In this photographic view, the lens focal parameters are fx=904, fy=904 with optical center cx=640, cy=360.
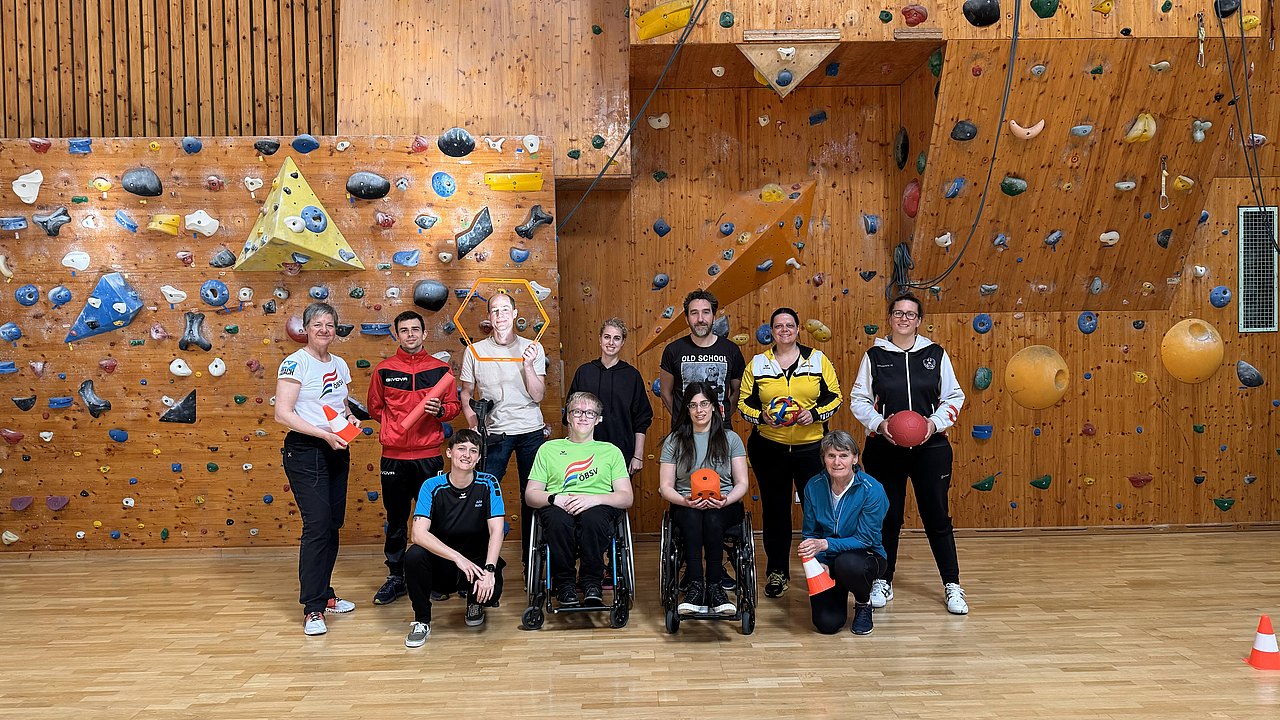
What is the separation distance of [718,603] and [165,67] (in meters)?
4.74

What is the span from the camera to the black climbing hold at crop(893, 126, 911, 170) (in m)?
5.45

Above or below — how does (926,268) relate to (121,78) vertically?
below

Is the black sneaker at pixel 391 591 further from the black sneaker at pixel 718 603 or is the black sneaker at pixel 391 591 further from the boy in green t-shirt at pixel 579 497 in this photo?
the black sneaker at pixel 718 603

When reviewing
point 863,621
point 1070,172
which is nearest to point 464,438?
point 863,621

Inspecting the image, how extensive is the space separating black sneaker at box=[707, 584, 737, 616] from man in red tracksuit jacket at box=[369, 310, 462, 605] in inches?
55.4

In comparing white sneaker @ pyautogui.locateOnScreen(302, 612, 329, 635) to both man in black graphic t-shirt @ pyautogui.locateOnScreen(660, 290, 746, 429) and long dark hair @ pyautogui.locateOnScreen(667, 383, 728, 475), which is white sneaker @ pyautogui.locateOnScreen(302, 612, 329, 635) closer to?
long dark hair @ pyautogui.locateOnScreen(667, 383, 728, 475)

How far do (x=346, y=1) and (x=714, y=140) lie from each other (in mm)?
2355

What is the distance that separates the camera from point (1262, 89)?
5.36 metres

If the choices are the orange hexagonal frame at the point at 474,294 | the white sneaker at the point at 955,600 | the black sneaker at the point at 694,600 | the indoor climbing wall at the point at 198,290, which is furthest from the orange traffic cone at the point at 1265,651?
the indoor climbing wall at the point at 198,290

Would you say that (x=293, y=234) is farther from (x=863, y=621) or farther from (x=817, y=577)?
(x=863, y=621)

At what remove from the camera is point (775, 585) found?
13.6ft

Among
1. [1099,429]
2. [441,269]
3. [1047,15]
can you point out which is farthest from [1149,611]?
[441,269]

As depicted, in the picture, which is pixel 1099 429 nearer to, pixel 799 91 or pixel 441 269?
pixel 799 91

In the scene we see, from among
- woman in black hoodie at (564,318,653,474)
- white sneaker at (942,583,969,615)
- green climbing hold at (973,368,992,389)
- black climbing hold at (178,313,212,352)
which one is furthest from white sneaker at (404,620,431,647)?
green climbing hold at (973,368,992,389)
